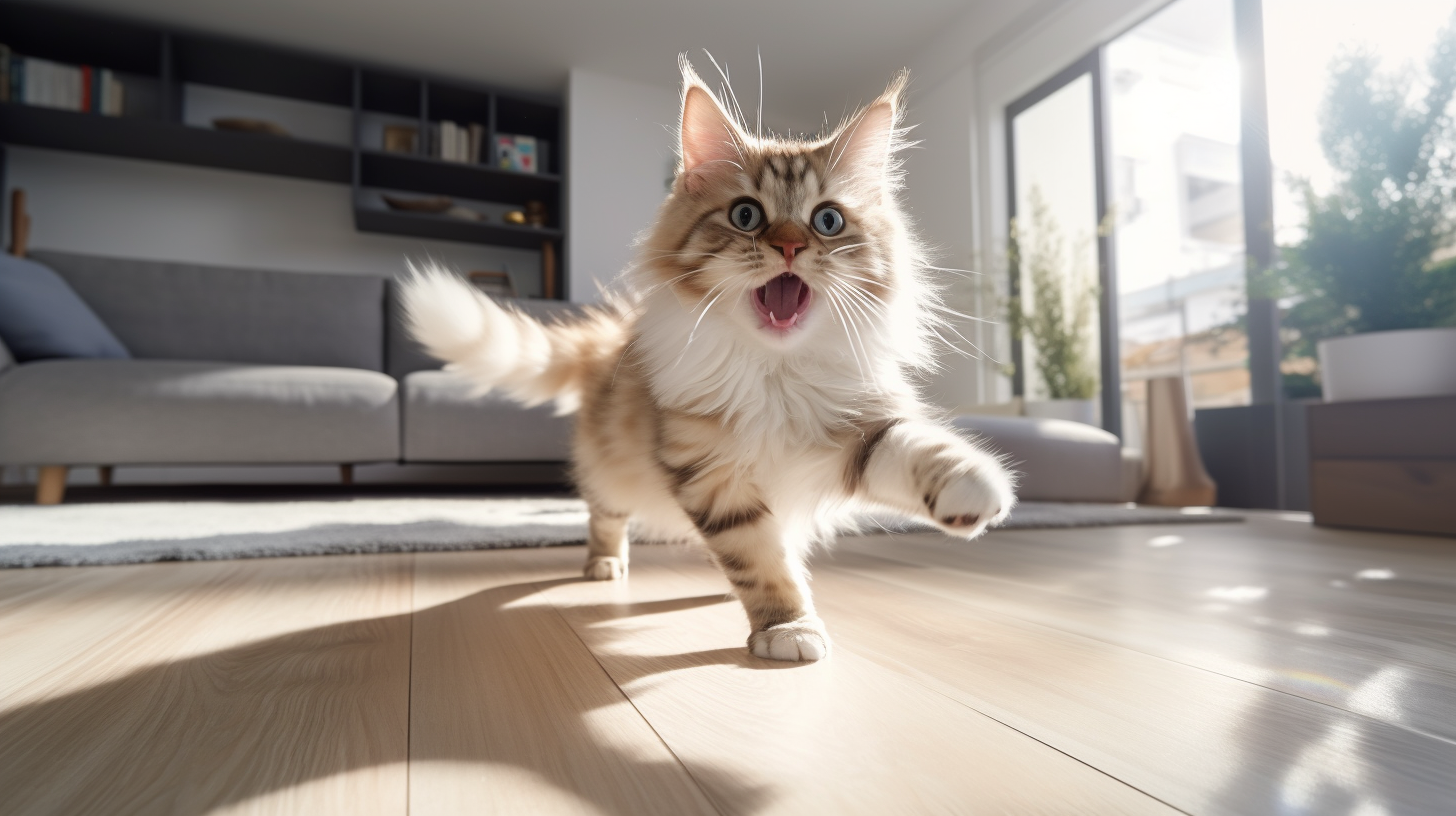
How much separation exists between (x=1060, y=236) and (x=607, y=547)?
3.76m

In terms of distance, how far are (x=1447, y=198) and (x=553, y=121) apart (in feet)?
16.3

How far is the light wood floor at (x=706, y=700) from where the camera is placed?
1.59 ft

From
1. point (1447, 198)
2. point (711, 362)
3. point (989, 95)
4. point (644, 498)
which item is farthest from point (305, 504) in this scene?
point (989, 95)

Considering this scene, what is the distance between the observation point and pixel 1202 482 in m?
3.05

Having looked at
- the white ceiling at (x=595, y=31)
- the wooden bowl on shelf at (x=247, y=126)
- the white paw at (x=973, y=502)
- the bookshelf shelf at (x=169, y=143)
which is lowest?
the white paw at (x=973, y=502)

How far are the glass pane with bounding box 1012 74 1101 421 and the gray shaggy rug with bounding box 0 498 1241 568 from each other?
110 cm

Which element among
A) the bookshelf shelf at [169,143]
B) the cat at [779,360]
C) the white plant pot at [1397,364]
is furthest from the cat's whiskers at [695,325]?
the bookshelf shelf at [169,143]

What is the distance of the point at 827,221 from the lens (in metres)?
0.99

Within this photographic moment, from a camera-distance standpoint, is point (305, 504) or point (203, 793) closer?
point (203, 793)

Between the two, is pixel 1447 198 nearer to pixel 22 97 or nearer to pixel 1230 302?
Result: pixel 1230 302

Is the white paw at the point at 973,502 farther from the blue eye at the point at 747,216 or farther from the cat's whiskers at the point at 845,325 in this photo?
the blue eye at the point at 747,216

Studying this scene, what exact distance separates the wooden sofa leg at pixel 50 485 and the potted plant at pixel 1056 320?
3974mm

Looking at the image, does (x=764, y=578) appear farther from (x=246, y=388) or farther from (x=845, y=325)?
(x=246, y=388)

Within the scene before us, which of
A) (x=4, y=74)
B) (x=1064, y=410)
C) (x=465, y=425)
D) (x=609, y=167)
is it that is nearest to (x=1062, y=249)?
(x=1064, y=410)
